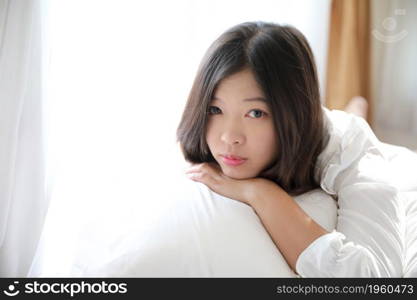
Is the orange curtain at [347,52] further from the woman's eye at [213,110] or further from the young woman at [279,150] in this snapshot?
the woman's eye at [213,110]

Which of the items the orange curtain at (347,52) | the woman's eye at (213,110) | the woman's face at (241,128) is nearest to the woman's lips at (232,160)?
the woman's face at (241,128)

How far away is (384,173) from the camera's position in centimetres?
118

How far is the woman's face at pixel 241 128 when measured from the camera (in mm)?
1029

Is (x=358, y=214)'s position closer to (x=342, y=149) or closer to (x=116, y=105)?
(x=342, y=149)

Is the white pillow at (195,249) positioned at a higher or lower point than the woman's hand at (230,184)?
lower

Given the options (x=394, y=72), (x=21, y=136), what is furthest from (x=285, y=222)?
(x=394, y=72)

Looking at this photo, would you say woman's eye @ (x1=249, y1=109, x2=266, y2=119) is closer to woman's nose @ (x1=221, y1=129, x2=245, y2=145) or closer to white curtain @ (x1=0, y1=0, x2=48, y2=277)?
woman's nose @ (x1=221, y1=129, x2=245, y2=145)

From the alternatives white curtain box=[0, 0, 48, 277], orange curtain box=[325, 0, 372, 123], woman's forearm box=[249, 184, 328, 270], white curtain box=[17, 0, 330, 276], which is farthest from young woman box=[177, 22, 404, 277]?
orange curtain box=[325, 0, 372, 123]

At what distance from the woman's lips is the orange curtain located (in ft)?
3.83

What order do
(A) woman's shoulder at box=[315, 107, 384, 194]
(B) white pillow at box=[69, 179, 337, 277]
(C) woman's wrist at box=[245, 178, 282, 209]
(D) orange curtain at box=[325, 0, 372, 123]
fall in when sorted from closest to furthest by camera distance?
1. (B) white pillow at box=[69, 179, 337, 277]
2. (C) woman's wrist at box=[245, 178, 282, 209]
3. (A) woman's shoulder at box=[315, 107, 384, 194]
4. (D) orange curtain at box=[325, 0, 372, 123]

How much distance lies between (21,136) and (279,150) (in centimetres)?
71

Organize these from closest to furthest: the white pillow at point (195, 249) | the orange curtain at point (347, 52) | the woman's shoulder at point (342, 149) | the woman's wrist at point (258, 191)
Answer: the white pillow at point (195, 249) < the woman's wrist at point (258, 191) < the woman's shoulder at point (342, 149) < the orange curtain at point (347, 52)

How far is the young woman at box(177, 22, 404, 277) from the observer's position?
0.96m

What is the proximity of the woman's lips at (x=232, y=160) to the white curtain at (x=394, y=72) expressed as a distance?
4.38 ft
